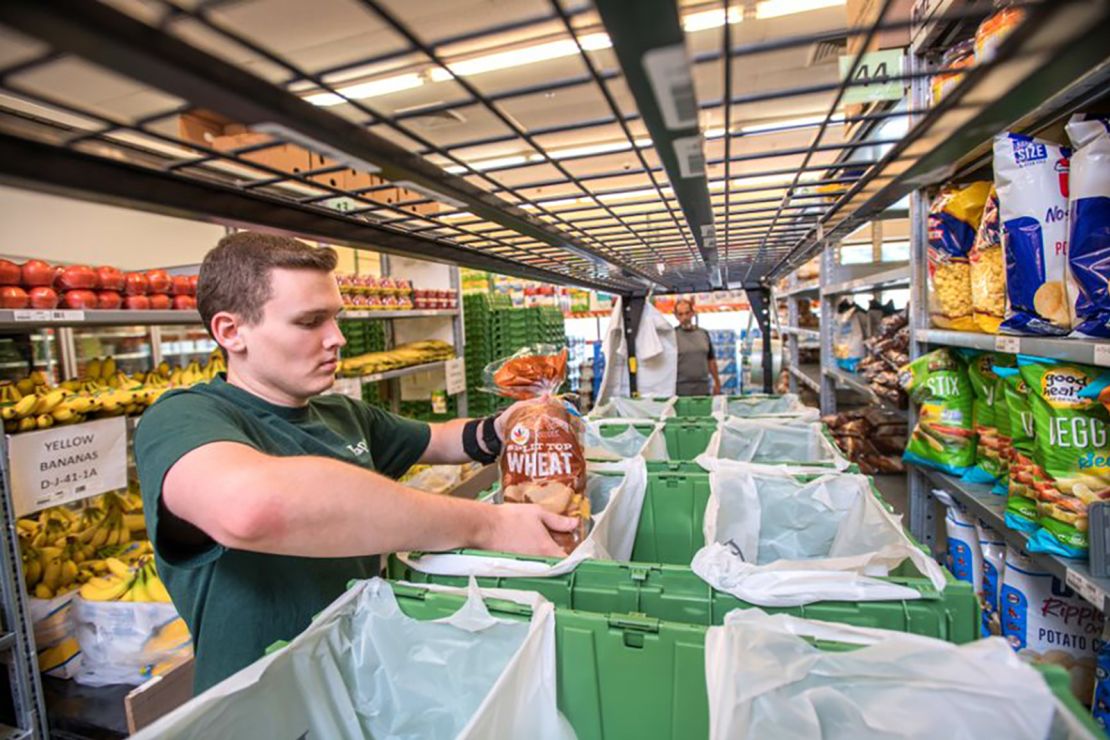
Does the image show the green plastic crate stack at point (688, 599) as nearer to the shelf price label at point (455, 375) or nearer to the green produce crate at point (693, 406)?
the green produce crate at point (693, 406)

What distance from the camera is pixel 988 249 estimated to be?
4.32 feet

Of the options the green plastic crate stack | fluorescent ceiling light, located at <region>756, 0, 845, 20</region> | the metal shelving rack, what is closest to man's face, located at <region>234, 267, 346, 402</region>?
the metal shelving rack

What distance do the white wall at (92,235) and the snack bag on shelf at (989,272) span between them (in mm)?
5679

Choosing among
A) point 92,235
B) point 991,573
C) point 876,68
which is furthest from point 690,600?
point 92,235

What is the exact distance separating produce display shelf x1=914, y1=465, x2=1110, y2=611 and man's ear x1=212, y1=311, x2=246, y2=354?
5.07ft

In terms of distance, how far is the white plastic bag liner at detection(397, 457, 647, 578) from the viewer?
0.90 meters

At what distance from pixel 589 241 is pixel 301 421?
71cm

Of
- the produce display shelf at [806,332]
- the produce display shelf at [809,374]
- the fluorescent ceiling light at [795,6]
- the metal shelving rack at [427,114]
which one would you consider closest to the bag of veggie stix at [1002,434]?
the metal shelving rack at [427,114]

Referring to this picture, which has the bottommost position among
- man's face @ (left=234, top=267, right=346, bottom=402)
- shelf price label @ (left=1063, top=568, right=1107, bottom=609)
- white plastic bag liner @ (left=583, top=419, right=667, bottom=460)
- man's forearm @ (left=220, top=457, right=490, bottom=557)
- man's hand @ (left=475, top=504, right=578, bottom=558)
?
shelf price label @ (left=1063, top=568, right=1107, bottom=609)

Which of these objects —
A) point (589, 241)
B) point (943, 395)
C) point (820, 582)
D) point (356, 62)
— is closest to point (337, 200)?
point (356, 62)

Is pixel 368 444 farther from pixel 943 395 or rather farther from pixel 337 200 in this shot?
pixel 943 395

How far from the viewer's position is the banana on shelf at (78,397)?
196 centimetres

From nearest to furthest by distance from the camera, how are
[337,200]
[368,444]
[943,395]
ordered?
[337,200] < [368,444] < [943,395]

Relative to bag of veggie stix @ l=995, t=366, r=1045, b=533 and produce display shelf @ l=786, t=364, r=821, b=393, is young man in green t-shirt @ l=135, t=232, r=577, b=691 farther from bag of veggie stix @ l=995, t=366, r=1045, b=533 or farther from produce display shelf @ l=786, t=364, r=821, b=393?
produce display shelf @ l=786, t=364, r=821, b=393
